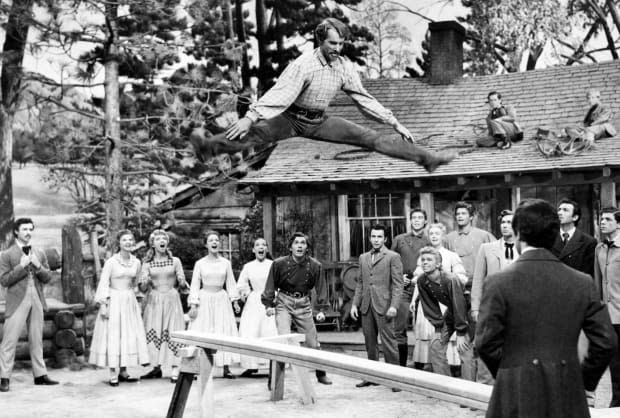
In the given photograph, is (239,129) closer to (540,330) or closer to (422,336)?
(540,330)

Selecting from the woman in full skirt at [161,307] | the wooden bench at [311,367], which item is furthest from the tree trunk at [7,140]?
the wooden bench at [311,367]

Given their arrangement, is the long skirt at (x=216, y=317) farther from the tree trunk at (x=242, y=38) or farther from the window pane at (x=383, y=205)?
the tree trunk at (x=242, y=38)

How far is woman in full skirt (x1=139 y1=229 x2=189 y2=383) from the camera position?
9312 mm

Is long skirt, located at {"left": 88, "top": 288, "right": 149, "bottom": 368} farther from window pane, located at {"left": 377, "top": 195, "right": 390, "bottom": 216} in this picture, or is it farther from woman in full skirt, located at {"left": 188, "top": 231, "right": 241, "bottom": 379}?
window pane, located at {"left": 377, "top": 195, "right": 390, "bottom": 216}

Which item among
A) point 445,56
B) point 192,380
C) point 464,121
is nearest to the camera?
point 192,380

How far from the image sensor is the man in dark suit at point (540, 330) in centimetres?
328

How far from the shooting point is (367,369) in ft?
16.6

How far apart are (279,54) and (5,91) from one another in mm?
6731

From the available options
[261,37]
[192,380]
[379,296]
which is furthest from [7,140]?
[192,380]

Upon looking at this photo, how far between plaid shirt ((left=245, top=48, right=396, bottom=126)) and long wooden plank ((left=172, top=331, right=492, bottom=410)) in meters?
1.59

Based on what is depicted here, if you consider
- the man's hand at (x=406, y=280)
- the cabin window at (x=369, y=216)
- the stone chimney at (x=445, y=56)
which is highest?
the stone chimney at (x=445, y=56)

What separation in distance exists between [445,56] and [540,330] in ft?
44.3

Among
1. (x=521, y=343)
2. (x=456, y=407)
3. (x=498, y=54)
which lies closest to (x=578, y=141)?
(x=456, y=407)

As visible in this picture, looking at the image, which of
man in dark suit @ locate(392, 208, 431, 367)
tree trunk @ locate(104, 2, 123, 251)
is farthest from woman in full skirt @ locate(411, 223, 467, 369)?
tree trunk @ locate(104, 2, 123, 251)
